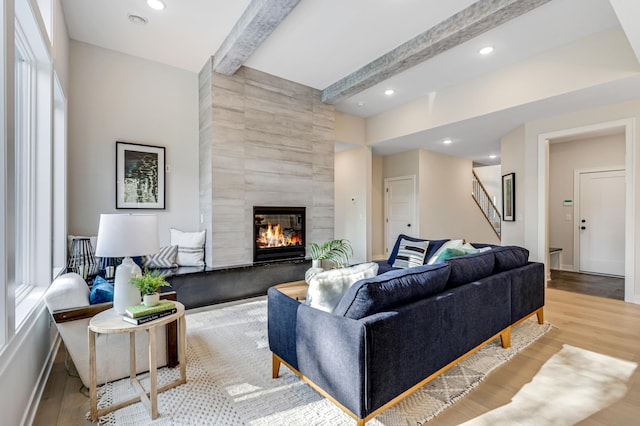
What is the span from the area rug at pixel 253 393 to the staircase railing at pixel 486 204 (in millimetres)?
6438

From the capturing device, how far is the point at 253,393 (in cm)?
194

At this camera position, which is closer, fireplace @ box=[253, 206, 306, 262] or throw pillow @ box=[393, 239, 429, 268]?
throw pillow @ box=[393, 239, 429, 268]

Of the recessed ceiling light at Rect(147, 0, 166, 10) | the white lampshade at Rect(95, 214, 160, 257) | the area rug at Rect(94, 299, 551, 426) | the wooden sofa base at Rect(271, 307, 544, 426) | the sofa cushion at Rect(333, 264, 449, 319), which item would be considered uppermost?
the recessed ceiling light at Rect(147, 0, 166, 10)

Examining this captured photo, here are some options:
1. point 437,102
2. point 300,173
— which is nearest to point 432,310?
point 300,173

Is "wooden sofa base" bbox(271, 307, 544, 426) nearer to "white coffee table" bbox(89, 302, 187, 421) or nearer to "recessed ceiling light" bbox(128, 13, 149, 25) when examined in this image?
"white coffee table" bbox(89, 302, 187, 421)

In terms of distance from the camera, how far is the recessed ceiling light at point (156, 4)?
297 cm

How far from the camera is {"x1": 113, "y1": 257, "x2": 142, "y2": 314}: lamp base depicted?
186 centimetres

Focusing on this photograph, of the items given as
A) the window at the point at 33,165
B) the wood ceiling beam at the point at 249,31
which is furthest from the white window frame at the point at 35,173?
the wood ceiling beam at the point at 249,31

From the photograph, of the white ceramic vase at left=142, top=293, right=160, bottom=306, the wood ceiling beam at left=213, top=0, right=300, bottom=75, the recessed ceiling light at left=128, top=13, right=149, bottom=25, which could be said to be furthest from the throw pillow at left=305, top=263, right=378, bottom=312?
the recessed ceiling light at left=128, top=13, right=149, bottom=25

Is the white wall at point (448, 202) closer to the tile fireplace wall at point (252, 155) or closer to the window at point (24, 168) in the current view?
the tile fireplace wall at point (252, 155)

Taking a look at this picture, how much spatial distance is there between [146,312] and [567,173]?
7202 mm

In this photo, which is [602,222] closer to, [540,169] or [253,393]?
[540,169]

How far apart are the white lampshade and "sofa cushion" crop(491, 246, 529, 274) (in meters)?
2.71

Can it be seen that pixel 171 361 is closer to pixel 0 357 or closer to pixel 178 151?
pixel 0 357
